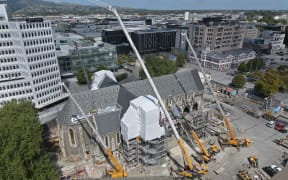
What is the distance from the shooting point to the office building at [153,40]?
16175 centimetres

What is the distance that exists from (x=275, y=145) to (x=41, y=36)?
87.6 m

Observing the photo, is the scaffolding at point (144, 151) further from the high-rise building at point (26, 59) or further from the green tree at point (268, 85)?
the green tree at point (268, 85)

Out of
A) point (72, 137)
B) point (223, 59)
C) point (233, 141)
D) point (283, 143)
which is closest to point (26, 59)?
point (72, 137)

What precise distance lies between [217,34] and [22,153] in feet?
467

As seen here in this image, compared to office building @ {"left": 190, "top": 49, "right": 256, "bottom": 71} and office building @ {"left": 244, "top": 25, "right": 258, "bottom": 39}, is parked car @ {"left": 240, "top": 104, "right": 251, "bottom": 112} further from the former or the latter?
office building @ {"left": 244, "top": 25, "right": 258, "bottom": 39}

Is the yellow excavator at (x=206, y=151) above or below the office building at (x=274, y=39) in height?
Result: below

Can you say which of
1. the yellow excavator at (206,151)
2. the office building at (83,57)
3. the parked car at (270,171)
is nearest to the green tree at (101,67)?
the office building at (83,57)

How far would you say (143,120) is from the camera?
50094mm

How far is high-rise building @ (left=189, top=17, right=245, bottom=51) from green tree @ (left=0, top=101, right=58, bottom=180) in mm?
134131

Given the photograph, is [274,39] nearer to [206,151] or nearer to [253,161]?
[253,161]

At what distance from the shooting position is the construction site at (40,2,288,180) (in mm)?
50094

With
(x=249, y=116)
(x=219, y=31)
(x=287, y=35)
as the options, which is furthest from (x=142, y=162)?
(x=287, y=35)

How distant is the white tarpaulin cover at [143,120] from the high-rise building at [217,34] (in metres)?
113

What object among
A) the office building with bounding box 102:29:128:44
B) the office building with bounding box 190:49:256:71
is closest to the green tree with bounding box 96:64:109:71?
the office building with bounding box 102:29:128:44
